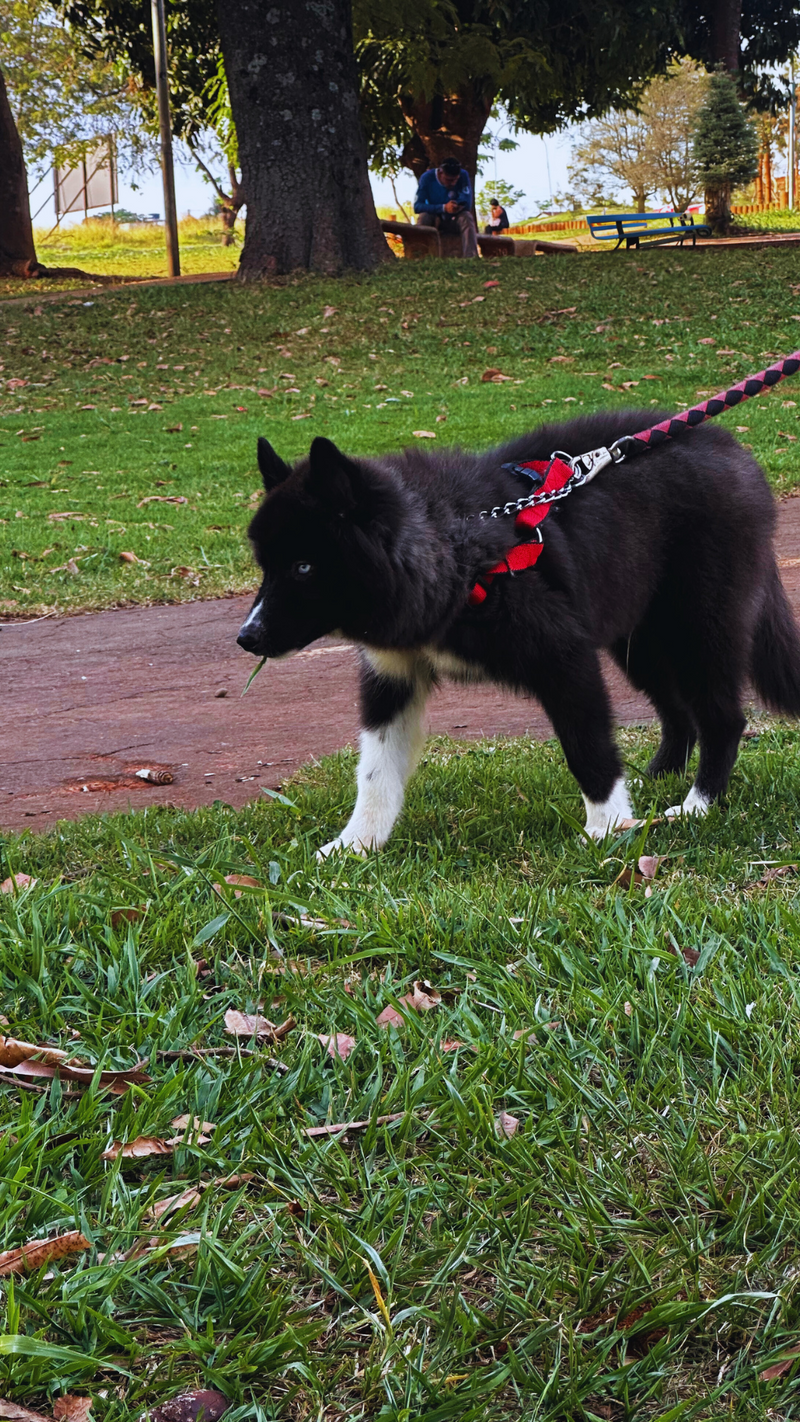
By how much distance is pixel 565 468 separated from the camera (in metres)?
3.96

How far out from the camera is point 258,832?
3.94 metres

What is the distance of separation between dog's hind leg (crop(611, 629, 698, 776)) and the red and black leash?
28.6 inches

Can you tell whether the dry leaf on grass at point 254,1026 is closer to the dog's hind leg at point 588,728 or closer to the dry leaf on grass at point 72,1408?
the dry leaf on grass at point 72,1408

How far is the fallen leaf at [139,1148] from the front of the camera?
7.07 ft

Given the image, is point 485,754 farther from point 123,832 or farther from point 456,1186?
point 456,1186

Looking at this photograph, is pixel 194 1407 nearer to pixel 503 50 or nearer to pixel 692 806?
pixel 692 806

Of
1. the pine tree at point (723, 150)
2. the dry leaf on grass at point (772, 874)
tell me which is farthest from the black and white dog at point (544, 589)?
the pine tree at point (723, 150)

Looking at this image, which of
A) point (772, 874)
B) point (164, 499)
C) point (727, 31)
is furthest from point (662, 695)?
point (727, 31)

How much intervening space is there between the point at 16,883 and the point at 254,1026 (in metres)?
1.10

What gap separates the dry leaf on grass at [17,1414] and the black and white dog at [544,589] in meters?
2.13

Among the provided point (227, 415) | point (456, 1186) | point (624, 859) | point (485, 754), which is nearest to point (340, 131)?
point (227, 415)

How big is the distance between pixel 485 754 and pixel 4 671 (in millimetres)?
2826

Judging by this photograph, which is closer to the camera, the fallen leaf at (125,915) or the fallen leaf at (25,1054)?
the fallen leaf at (25,1054)

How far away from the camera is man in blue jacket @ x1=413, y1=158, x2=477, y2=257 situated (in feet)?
70.9
